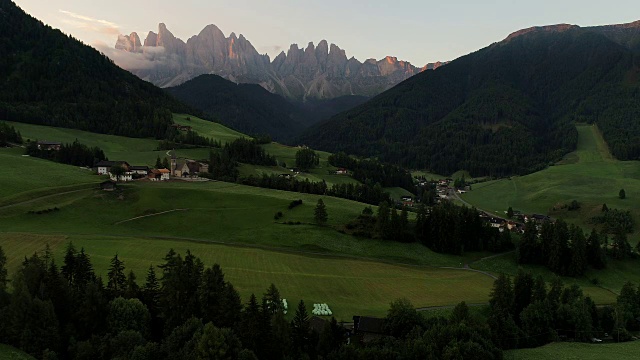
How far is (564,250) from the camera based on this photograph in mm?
99562

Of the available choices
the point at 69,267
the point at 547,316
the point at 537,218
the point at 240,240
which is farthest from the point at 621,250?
the point at 69,267

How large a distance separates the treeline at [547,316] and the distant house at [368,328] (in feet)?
45.8

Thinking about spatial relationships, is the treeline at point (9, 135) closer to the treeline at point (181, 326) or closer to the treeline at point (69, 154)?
the treeline at point (69, 154)

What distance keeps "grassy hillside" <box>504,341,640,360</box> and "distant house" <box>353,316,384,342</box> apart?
49.5 ft

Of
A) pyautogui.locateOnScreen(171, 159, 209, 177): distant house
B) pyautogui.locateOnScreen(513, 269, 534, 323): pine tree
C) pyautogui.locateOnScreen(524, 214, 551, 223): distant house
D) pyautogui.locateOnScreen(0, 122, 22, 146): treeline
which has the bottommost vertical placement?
pyautogui.locateOnScreen(513, 269, 534, 323): pine tree

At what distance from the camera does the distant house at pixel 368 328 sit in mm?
55625

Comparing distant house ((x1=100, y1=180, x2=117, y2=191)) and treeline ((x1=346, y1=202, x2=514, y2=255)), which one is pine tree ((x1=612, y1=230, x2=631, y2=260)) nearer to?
treeline ((x1=346, y1=202, x2=514, y2=255))

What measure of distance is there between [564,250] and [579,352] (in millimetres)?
51583

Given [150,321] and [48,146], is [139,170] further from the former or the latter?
[150,321]

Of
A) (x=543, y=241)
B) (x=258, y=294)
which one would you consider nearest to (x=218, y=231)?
(x=258, y=294)

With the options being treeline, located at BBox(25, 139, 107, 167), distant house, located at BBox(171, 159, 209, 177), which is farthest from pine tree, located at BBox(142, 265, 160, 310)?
treeline, located at BBox(25, 139, 107, 167)

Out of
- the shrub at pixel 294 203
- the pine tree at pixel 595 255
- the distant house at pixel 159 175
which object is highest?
the distant house at pixel 159 175

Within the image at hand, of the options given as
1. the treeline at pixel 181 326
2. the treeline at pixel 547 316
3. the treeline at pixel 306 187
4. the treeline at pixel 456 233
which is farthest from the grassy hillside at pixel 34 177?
the treeline at pixel 547 316

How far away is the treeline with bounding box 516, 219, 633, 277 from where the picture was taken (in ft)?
319
